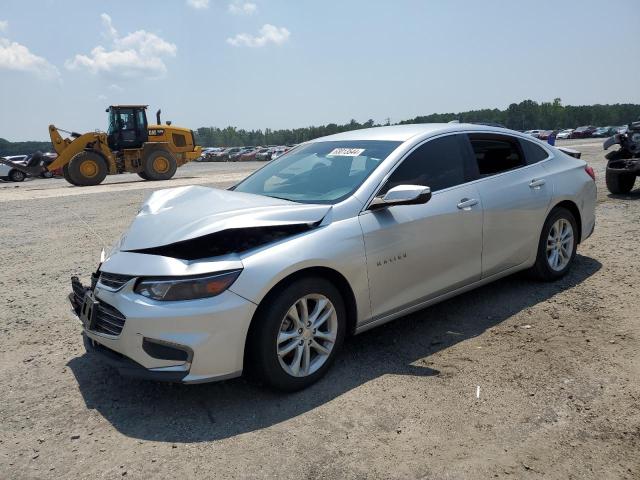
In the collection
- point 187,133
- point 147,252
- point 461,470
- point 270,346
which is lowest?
point 461,470

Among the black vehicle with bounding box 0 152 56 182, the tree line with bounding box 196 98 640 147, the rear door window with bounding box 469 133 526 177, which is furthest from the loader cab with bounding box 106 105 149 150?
the tree line with bounding box 196 98 640 147

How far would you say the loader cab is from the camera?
2247cm

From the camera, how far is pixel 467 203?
427 cm

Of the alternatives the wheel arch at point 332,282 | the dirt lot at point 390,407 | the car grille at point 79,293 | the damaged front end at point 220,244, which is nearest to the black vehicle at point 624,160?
the dirt lot at point 390,407

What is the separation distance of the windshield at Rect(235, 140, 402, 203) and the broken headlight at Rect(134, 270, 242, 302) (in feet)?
3.42

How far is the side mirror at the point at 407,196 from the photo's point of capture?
11.6ft

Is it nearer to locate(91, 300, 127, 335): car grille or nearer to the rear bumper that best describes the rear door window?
locate(91, 300, 127, 335): car grille

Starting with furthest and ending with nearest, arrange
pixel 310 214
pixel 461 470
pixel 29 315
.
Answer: pixel 29 315, pixel 310 214, pixel 461 470

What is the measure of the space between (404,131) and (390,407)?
2276 millimetres

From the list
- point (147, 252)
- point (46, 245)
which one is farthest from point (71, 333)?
point (46, 245)

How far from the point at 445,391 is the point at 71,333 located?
10.1ft

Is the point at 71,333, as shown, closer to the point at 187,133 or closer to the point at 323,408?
the point at 323,408

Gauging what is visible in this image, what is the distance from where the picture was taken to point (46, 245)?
7.96m

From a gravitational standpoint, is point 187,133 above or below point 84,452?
above
